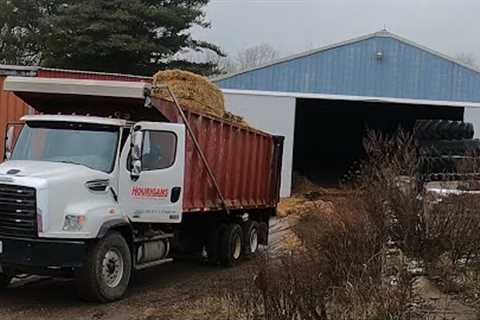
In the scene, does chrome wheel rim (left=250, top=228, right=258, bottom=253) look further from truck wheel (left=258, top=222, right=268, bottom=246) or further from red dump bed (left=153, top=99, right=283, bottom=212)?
red dump bed (left=153, top=99, right=283, bottom=212)

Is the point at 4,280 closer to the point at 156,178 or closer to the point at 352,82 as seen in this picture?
the point at 156,178

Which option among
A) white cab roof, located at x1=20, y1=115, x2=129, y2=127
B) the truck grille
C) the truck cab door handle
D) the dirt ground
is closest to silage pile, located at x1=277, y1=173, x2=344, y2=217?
the dirt ground

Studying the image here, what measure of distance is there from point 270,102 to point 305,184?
15.0ft

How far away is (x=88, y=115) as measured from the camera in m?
11.0

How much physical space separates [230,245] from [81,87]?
4405 mm

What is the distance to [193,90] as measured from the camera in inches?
504

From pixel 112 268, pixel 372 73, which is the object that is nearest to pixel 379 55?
pixel 372 73

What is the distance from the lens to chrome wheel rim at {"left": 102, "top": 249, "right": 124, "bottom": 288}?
9.59 metres

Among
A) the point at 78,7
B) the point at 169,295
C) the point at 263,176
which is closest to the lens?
the point at 169,295

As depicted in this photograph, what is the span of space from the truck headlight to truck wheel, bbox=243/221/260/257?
5393 millimetres

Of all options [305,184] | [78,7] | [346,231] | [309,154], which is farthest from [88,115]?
[309,154]

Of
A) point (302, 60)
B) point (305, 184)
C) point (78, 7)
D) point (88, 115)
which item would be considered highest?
point (78, 7)

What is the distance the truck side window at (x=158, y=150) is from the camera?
34.4 ft

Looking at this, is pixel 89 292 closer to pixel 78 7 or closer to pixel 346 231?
pixel 346 231
